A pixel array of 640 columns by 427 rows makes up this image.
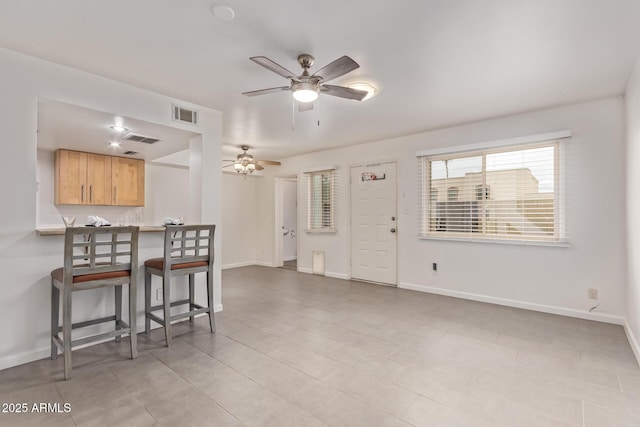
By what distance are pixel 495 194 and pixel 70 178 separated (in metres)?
6.02

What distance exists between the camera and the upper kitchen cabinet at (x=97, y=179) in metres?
4.58

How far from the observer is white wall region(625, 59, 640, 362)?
2.57 m

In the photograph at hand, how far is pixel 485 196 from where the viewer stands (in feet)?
13.8

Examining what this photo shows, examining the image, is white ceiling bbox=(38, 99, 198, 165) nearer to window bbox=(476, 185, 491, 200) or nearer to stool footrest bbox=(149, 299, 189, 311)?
stool footrest bbox=(149, 299, 189, 311)

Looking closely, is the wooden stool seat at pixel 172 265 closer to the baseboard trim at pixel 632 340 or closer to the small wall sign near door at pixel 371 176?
the small wall sign near door at pixel 371 176

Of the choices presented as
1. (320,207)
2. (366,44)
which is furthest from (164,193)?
(366,44)

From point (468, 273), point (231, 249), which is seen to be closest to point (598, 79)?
point (468, 273)

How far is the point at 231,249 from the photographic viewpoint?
6.87 meters

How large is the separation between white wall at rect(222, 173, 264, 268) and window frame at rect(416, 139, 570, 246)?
12.7 feet

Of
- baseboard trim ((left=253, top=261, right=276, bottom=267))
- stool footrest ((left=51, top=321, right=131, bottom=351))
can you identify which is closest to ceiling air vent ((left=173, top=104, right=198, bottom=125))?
stool footrest ((left=51, top=321, right=131, bottom=351))

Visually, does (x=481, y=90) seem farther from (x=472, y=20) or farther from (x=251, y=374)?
(x=251, y=374)

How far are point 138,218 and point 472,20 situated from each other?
18.2 feet

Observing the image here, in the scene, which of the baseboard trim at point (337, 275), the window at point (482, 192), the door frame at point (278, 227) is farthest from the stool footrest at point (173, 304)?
the window at point (482, 192)

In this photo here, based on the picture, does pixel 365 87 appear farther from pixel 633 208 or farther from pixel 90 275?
pixel 90 275
